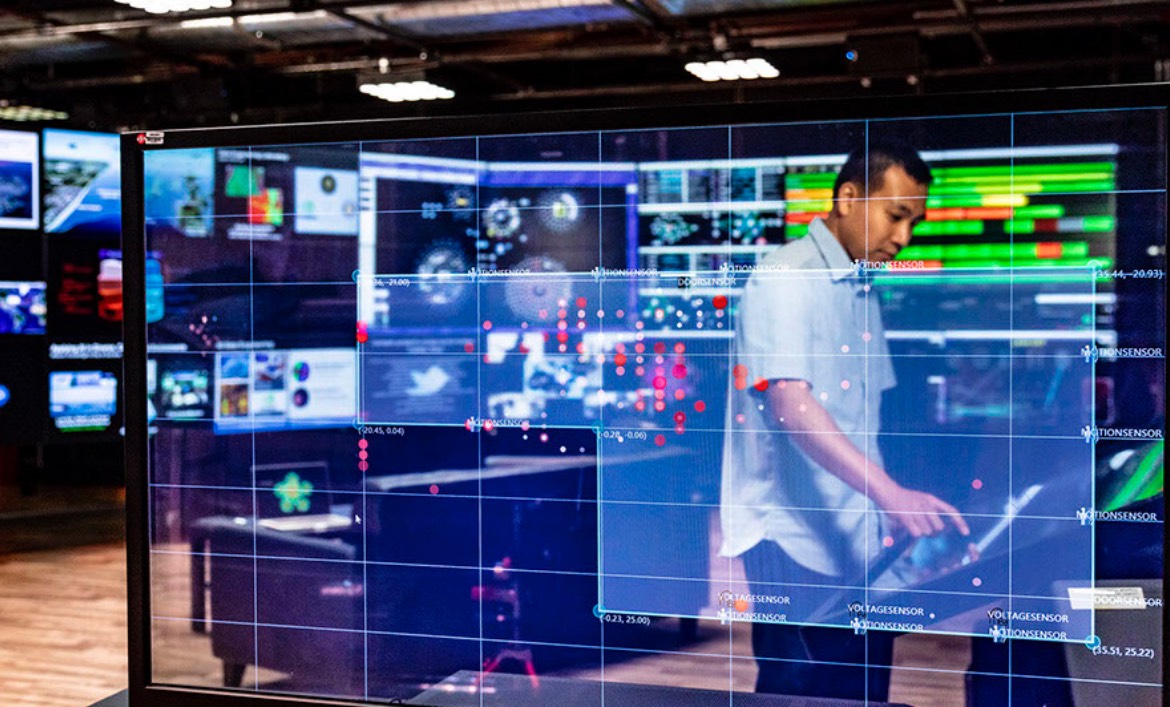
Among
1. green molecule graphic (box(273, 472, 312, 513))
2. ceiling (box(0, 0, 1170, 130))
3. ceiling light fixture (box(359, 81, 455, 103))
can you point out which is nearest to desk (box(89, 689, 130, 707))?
green molecule graphic (box(273, 472, 312, 513))

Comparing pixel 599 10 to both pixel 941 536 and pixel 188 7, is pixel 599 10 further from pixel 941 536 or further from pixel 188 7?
pixel 941 536

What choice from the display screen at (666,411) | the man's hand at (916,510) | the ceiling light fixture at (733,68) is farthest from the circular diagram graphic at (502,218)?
the ceiling light fixture at (733,68)

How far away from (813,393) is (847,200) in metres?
0.42

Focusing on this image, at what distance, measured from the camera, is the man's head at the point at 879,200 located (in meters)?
2.60

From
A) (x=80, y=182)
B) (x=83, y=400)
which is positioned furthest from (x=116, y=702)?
(x=80, y=182)

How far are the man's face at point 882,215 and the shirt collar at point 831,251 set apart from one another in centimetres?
2

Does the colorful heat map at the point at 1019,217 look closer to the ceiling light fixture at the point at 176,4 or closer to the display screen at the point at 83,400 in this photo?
the ceiling light fixture at the point at 176,4

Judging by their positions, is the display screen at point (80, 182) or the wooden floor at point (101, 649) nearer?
the wooden floor at point (101, 649)

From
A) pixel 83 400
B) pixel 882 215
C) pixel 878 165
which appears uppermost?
pixel 878 165

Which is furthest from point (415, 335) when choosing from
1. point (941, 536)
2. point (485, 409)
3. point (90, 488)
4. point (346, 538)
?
point (90, 488)

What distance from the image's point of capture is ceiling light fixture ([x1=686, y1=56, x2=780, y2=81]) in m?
7.45

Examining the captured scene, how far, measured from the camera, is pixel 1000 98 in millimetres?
2541

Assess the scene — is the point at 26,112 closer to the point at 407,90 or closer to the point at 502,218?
the point at 407,90

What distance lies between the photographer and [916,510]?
2.65 m
